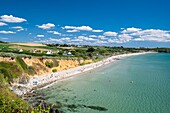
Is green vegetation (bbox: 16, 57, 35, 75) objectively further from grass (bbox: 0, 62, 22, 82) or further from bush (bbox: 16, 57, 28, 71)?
grass (bbox: 0, 62, 22, 82)

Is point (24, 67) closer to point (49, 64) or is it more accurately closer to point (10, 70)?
point (10, 70)

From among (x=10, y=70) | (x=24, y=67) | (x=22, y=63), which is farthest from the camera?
(x=22, y=63)

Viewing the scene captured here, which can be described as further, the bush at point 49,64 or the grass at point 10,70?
the bush at point 49,64

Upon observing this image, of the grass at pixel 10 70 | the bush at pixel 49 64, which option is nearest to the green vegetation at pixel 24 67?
the grass at pixel 10 70

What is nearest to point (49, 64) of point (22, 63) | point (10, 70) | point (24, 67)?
point (22, 63)

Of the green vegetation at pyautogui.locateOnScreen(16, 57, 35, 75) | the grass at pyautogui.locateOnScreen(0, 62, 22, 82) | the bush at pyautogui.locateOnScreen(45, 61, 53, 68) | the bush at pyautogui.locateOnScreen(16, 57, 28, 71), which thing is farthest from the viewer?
the bush at pyautogui.locateOnScreen(45, 61, 53, 68)

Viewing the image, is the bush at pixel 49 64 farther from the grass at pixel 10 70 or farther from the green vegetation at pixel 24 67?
the grass at pixel 10 70

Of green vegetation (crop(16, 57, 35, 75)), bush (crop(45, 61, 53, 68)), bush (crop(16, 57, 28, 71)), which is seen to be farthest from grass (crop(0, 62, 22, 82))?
bush (crop(45, 61, 53, 68))

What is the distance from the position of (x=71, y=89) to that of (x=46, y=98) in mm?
9822

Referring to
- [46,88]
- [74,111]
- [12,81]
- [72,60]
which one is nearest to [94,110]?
[74,111]

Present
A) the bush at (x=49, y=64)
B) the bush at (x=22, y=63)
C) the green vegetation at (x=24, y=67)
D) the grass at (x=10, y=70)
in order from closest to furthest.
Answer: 1. the grass at (x=10, y=70)
2. the green vegetation at (x=24, y=67)
3. the bush at (x=22, y=63)
4. the bush at (x=49, y=64)

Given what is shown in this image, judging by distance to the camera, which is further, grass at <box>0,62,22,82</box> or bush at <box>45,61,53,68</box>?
bush at <box>45,61,53,68</box>

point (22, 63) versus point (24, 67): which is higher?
point (22, 63)

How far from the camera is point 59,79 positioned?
60.6 metres
